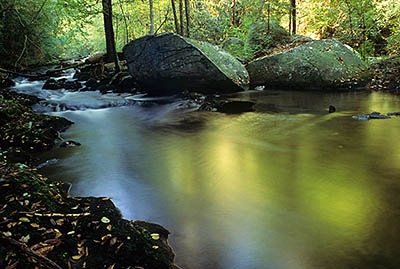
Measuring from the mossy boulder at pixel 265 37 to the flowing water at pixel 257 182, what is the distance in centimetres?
805

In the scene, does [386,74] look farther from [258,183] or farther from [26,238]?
[26,238]

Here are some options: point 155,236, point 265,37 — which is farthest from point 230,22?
point 155,236

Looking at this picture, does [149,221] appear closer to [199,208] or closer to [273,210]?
[199,208]

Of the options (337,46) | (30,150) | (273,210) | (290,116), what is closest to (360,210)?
(273,210)

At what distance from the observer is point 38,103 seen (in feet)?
31.0

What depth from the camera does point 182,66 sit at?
970cm

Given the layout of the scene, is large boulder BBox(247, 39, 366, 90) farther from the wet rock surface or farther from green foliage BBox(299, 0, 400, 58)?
the wet rock surface

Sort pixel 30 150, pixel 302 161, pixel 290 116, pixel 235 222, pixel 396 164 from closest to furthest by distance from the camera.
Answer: pixel 235 222 → pixel 396 164 → pixel 302 161 → pixel 30 150 → pixel 290 116

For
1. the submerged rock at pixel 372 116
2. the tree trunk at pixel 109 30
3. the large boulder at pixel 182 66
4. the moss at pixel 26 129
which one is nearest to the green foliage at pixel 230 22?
the tree trunk at pixel 109 30

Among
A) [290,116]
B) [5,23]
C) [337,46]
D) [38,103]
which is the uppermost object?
[5,23]

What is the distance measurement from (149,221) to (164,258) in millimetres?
841

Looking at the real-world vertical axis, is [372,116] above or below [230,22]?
below

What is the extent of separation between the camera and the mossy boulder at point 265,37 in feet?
47.3

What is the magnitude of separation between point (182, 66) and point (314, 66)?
17.1ft
